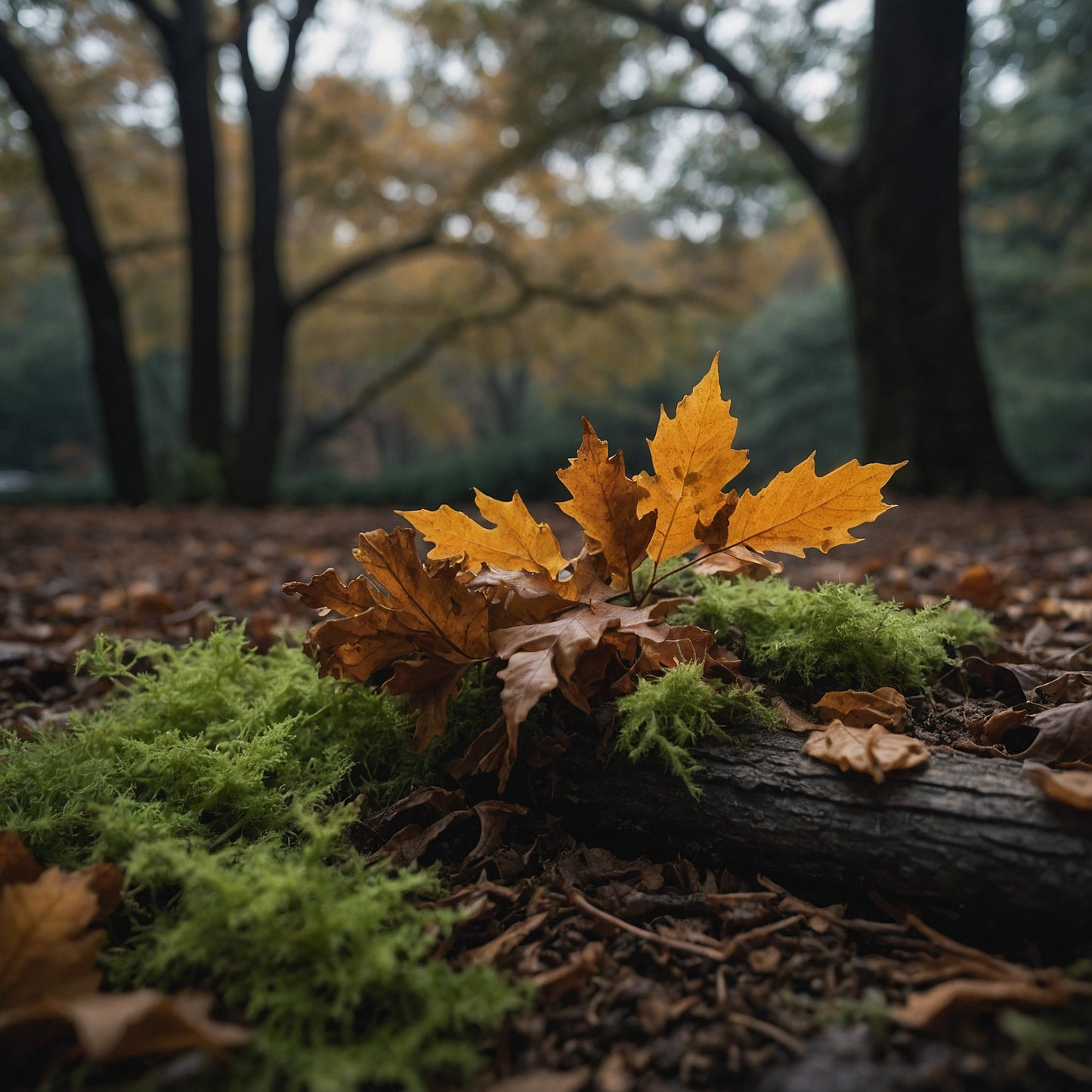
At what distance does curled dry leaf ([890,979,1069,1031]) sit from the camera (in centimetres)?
67

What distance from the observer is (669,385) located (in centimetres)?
2191

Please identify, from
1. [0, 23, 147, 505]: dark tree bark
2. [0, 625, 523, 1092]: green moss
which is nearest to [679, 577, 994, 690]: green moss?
[0, 625, 523, 1092]: green moss

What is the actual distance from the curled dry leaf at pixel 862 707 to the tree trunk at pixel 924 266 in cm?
542

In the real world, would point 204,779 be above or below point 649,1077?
above

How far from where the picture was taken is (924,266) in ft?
19.3

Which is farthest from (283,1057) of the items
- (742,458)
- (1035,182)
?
(1035,182)

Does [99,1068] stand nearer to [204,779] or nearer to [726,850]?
[204,779]

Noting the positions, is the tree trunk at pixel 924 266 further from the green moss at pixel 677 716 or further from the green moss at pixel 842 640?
the green moss at pixel 677 716

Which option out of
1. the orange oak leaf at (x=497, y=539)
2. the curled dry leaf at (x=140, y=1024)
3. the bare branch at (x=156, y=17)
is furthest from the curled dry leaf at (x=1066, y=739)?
the bare branch at (x=156, y=17)

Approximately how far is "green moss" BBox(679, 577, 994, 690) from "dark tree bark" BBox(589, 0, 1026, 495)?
5.20 metres

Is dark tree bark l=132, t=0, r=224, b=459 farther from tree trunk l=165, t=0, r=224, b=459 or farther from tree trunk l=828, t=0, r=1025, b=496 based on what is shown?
tree trunk l=828, t=0, r=1025, b=496

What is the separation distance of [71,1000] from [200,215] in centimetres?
940

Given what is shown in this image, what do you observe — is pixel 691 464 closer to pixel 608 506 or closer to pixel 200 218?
pixel 608 506

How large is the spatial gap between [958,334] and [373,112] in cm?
1078
